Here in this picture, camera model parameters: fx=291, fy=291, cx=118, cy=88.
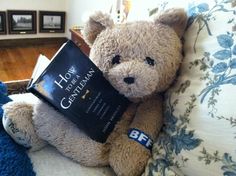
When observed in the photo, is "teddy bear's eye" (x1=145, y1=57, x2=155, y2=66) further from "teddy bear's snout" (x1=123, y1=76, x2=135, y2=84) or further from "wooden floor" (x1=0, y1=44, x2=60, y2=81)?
"wooden floor" (x1=0, y1=44, x2=60, y2=81)

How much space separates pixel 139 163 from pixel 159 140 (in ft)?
0.23

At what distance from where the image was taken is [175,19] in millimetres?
686

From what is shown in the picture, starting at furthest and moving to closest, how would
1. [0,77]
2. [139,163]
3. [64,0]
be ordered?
[64,0]
[0,77]
[139,163]

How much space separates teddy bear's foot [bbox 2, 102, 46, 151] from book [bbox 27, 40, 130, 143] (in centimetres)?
9

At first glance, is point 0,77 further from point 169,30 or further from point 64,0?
point 169,30

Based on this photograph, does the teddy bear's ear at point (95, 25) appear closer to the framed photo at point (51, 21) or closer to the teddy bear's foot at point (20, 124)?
the teddy bear's foot at point (20, 124)

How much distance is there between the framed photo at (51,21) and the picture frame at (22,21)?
2.6 inches

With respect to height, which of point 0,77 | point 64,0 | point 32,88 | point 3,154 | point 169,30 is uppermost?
point 169,30

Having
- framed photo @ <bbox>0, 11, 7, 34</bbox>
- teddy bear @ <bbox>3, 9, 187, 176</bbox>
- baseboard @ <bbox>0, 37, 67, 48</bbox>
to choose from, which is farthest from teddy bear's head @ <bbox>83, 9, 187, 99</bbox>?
baseboard @ <bbox>0, 37, 67, 48</bbox>

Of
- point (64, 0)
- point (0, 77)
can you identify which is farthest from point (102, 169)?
point (64, 0)

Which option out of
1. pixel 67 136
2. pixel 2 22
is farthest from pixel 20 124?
pixel 2 22

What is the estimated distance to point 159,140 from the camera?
2.25 feet

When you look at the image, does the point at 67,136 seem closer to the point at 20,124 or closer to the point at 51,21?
the point at 20,124

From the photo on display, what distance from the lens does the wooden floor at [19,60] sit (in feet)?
7.54
